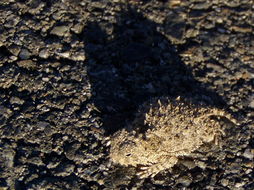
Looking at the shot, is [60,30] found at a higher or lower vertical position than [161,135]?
higher

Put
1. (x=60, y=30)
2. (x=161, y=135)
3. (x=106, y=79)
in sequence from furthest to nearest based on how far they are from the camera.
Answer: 1. (x=60, y=30)
2. (x=106, y=79)
3. (x=161, y=135)

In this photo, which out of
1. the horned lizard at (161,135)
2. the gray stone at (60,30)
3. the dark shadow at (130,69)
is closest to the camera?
the horned lizard at (161,135)

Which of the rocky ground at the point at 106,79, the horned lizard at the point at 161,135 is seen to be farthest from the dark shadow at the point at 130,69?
the horned lizard at the point at 161,135

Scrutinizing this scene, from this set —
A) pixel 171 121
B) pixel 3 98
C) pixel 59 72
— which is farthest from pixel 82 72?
pixel 171 121

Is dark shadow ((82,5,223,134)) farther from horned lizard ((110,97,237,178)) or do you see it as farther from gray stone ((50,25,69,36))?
horned lizard ((110,97,237,178))

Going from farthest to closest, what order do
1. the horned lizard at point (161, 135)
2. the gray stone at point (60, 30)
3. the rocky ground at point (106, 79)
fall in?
1. the gray stone at point (60, 30)
2. the rocky ground at point (106, 79)
3. the horned lizard at point (161, 135)

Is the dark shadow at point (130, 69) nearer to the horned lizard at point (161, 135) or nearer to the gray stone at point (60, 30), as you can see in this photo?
the gray stone at point (60, 30)

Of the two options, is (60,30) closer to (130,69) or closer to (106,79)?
(106,79)

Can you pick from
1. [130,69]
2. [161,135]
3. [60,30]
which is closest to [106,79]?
[130,69]
